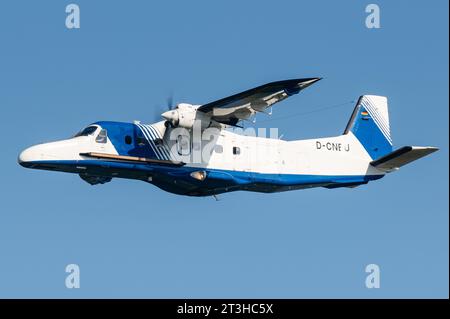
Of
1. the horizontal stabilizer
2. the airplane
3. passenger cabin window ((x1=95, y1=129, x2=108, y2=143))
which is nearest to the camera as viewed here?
the airplane

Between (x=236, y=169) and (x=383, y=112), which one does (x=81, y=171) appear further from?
(x=383, y=112)

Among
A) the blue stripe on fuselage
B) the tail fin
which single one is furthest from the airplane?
the tail fin

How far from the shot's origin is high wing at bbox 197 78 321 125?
69.9 feet

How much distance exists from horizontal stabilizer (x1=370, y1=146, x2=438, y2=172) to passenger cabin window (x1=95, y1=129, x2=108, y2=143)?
24.9 ft

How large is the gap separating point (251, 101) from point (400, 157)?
4.58 m

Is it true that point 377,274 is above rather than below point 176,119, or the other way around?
below

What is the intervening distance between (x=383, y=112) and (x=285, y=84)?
5.89 m

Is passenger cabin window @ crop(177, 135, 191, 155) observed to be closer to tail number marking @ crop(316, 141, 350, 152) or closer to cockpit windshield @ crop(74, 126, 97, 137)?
cockpit windshield @ crop(74, 126, 97, 137)

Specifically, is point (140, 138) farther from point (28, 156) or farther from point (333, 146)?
point (333, 146)

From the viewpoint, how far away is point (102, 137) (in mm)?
21609

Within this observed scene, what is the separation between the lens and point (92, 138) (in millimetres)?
21547

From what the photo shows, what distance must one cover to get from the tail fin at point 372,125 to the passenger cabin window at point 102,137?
7.47 m
